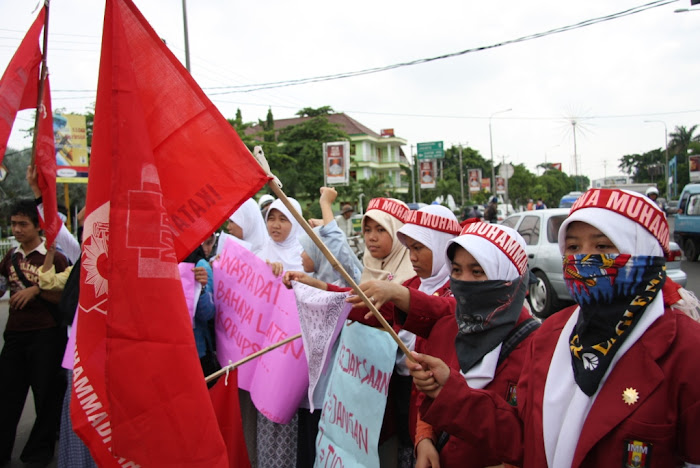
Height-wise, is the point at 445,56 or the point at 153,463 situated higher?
the point at 445,56

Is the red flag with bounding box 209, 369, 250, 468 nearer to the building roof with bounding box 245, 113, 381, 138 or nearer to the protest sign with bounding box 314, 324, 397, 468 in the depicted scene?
the protest sign with bounding box 314, 324, 397, 468

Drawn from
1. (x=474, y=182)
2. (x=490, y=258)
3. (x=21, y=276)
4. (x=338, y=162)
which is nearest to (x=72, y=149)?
(x=338, y=162)

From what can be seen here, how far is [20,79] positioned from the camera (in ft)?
8.95

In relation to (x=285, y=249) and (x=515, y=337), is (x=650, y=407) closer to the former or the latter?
(x=515, y=337)

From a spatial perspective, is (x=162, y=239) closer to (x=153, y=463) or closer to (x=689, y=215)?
(x=153, y=463)

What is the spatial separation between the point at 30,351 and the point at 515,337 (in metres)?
3.73

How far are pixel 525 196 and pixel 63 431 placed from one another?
242ft

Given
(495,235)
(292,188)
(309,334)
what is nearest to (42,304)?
(309,334)

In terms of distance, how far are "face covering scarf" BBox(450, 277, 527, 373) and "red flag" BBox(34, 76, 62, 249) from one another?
2.38m

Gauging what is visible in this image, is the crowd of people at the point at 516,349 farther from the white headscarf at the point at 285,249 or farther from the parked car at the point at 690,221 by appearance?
the parked car at the point at 690,221

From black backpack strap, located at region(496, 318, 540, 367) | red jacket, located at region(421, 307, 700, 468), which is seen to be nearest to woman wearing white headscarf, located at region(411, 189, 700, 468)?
red jacket, located at region(421, 307, 700, 468)

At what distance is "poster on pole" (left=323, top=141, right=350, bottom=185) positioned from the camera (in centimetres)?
2134

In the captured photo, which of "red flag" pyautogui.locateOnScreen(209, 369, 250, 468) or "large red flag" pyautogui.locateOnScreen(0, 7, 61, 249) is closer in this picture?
"large red flag" pyautogui.locateOnScreen(0, 7, 61, 249)

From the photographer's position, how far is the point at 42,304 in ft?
13.3
